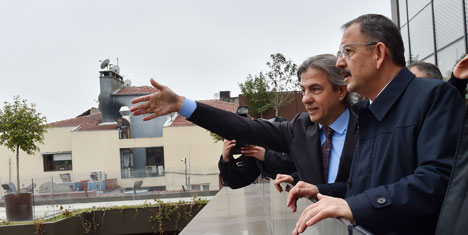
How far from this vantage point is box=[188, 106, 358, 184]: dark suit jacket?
2.28 m

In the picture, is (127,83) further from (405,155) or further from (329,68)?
(405,155)

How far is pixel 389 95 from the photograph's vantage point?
65.2 inches

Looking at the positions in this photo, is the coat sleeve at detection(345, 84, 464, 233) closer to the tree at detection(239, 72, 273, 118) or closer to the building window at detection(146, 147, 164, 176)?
A: the tree at detection(239, 72, 273, 118)

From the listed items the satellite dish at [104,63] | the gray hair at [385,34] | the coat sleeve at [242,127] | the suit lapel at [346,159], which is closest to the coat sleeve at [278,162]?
the coat sleeve at [242,127]

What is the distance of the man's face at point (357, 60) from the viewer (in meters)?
1.80

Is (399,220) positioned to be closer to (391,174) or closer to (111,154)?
(391,174)

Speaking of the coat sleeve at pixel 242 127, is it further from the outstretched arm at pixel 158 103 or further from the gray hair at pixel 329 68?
the gray hair at pixel 329 68

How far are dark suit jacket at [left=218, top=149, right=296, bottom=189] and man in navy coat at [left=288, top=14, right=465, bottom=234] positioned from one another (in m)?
1.02

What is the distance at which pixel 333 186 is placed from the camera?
210 centimetres

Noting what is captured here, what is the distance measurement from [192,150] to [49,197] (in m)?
18.7

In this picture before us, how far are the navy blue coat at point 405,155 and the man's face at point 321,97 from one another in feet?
1.95

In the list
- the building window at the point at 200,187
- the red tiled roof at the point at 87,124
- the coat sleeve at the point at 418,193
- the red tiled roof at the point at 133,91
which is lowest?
the building window at the point at 200,187

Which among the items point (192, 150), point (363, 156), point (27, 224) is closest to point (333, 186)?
point (363, 156)

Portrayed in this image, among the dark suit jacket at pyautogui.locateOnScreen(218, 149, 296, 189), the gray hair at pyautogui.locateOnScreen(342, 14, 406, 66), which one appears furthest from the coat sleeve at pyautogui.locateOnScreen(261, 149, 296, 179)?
the gray hair at pyautogui.locateOnScreen(342, 14, 406, 66)
